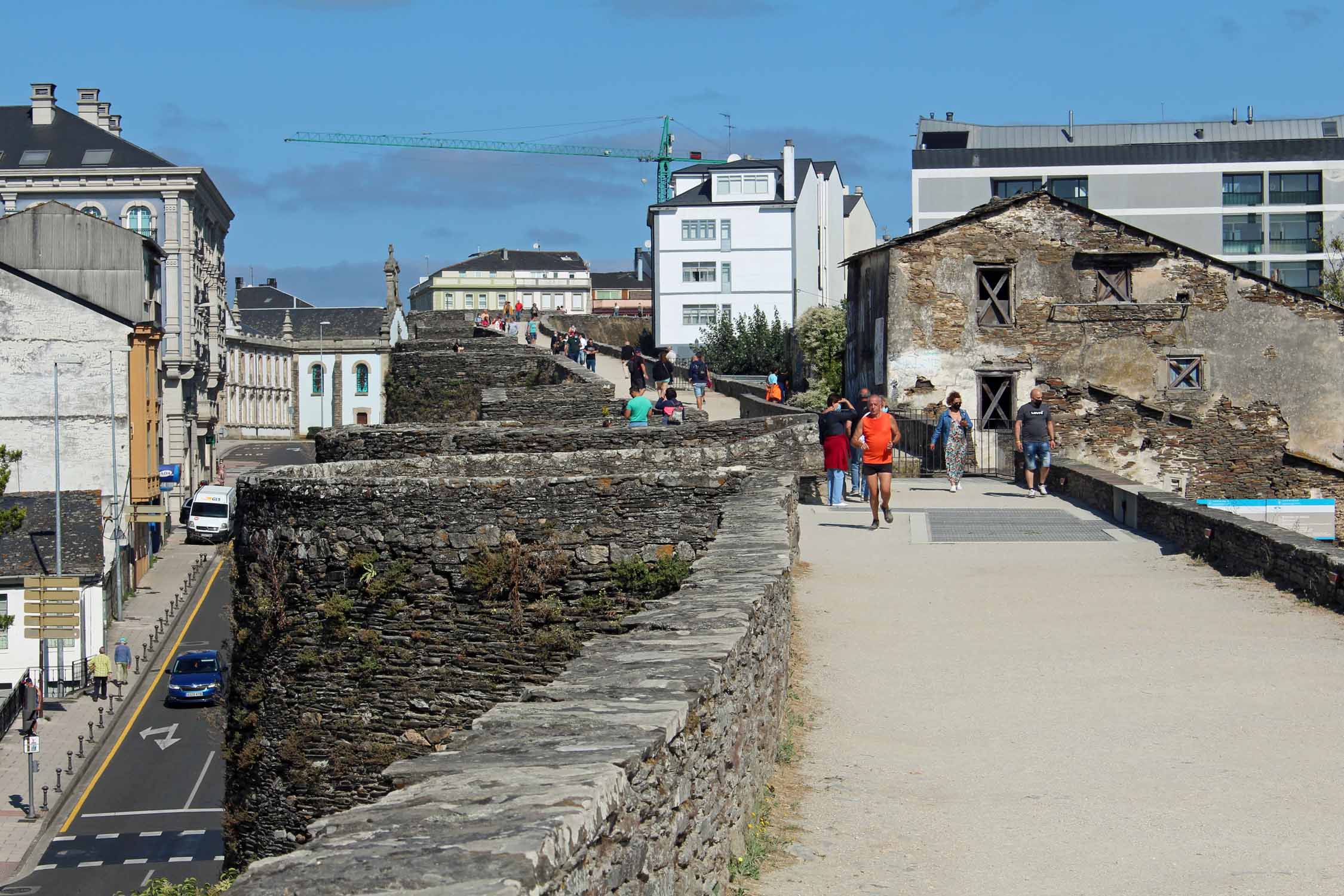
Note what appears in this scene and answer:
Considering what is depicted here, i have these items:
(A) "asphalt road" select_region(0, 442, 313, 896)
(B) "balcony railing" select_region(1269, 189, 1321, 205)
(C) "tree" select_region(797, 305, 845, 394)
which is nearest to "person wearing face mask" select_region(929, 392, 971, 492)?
(A) "asphalt road" select_region(0, 442, 313, 896)

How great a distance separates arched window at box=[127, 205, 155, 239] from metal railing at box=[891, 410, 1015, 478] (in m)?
55.0

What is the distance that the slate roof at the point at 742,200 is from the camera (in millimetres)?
81750

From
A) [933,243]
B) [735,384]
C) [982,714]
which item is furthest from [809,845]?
[735,384]

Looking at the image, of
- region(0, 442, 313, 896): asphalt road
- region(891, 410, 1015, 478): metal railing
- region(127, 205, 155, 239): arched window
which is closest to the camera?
region(891, 410, 1015, 478): metal railing

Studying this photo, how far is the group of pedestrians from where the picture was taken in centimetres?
1766

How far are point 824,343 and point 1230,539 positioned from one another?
3734 centimetres

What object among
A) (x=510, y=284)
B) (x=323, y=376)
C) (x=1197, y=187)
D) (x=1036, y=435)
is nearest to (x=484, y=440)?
(x=1036, y=435)

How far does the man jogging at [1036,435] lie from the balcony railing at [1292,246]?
57.3 m

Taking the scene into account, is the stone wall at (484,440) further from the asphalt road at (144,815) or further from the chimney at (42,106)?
the chimney at (42,106)

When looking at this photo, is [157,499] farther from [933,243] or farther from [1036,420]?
[1036,420]

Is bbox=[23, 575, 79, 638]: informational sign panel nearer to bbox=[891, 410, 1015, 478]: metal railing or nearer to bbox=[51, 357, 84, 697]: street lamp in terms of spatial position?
bbox=[51, 357, 84, 697]: street lamp

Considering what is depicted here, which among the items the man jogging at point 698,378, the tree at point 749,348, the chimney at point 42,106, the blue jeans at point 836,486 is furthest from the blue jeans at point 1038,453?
the chimney at point 42,106

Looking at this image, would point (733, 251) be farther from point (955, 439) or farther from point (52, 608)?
point (955, 439)

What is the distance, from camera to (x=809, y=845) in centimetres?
615
